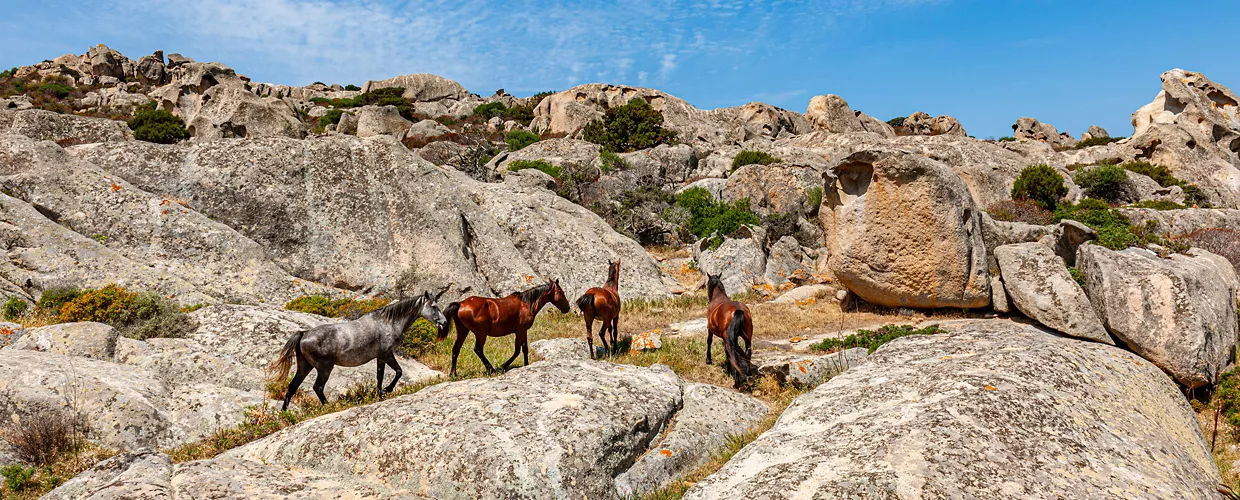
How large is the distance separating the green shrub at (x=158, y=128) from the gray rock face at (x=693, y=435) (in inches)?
1509

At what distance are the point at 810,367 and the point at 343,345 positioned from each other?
7.88 meters

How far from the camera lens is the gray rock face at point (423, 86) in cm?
9043

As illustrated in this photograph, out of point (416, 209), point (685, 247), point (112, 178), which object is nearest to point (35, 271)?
point (112, 178)

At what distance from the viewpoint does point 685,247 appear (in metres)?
31.6

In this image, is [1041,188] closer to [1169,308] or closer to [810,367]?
[1169,308]

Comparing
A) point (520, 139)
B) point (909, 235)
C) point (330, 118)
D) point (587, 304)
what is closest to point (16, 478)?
point (587, 304)

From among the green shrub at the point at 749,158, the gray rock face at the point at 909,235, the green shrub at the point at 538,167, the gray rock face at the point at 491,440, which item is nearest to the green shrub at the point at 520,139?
the green shrub at the point at 538,167

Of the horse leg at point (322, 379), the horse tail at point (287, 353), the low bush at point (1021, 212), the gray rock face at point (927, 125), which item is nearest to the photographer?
the horse tail at point (287, 353)

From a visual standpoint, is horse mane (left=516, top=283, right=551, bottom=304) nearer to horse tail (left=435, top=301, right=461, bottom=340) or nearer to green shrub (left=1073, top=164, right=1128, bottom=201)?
horse tail (left=435, top=301, right=461, bottom=340)

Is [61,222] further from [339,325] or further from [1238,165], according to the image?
[1238,165]

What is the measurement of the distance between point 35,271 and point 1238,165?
199ft

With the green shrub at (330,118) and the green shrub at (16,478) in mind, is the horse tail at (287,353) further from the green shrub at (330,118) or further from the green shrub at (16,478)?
the green shrub at (330,118)

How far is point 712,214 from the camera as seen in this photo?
32.5m

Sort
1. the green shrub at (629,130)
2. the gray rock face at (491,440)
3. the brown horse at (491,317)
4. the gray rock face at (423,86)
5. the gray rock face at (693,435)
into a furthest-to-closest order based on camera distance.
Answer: the gray rock face at (423,86) → the green shrub at (629,130) → the brown horse at (491,317) → the gray rock face at (693,435) → the gray rock face at (491,440)
